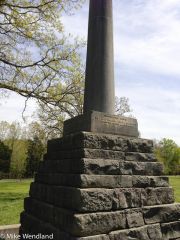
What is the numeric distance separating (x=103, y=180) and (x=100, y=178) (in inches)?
2.7

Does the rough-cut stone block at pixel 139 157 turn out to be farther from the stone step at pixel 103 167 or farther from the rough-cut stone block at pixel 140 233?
the rough-cut stone block at pixel 140 233

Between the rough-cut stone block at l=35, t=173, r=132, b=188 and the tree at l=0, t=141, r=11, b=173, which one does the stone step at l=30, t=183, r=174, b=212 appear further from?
the tree at l=0, t=141, r=11, b=173

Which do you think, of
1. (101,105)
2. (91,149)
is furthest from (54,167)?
(101,105)

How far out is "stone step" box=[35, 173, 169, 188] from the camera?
466 cm

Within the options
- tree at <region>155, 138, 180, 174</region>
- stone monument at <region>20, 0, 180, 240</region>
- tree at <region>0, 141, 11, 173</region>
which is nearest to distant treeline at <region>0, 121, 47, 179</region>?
tree at <region>0, 141, 11, 173</region>

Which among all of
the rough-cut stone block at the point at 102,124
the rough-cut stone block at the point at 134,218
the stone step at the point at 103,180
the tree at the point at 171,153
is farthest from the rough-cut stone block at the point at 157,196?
the tree at the point at 171,153

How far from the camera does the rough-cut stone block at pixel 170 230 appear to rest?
5.13 m

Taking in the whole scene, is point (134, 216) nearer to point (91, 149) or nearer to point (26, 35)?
point (91, 149)

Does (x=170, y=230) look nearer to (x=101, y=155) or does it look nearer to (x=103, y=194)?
(x=103, y=194)

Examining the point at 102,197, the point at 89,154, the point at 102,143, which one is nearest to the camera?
the point at 102,197

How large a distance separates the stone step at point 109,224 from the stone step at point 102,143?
44.2 inches

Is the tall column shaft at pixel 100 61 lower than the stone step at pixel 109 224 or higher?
higher

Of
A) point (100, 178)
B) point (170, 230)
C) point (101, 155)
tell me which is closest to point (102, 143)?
point (101, 155)

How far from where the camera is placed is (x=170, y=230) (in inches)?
205
